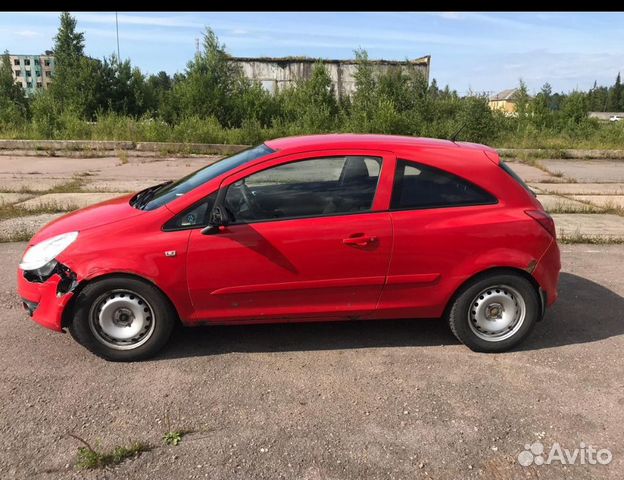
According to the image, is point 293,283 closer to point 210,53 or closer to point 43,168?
point 43,168

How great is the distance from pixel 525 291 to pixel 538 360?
1.71 ft

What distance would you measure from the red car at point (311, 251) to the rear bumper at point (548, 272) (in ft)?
0.05

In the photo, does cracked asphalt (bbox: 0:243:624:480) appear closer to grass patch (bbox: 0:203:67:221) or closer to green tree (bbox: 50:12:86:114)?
grass patch (bbox: 0:203:67:221)

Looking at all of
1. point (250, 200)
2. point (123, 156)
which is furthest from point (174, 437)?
point (123, 156)

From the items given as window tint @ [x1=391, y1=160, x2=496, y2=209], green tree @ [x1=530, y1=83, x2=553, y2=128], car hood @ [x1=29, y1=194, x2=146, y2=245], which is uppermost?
green tree @ [x1=530, y1=83, x2=553, y2=128]

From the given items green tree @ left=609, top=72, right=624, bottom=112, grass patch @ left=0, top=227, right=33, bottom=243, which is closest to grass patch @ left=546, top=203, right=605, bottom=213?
grass patch @ left=0, top=227, right=33, bottom=243

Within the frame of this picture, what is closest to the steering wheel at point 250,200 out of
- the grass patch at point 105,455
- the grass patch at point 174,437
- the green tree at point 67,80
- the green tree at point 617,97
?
the grass patch at point 174,437

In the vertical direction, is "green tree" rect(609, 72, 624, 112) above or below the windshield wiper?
above

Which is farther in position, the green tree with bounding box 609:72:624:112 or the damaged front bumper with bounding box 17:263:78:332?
the green tree with bounding box 609:72:624:112

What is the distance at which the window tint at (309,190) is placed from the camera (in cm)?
380

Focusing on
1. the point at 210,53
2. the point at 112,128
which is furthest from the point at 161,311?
the point at 210,53

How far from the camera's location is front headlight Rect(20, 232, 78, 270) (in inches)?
144

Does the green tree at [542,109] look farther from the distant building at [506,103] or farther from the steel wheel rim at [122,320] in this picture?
the steel wheel rim at [122,320]

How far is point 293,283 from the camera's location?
3771 millimetres
